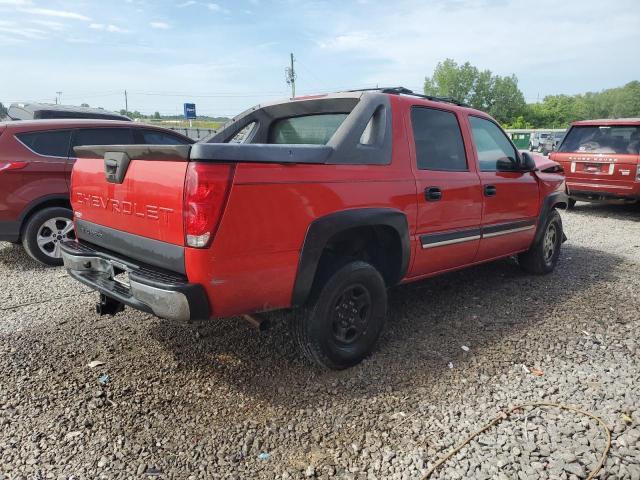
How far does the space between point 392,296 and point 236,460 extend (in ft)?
8.60

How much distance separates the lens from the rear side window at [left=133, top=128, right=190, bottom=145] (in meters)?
6.55

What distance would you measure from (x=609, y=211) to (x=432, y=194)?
28.2ft

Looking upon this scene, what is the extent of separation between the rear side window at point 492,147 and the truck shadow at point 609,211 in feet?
20.1

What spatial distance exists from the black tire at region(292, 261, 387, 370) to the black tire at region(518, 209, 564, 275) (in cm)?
267

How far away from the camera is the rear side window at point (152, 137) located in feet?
21.5

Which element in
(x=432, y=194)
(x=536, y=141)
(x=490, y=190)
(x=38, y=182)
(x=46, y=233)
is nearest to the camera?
(x=432, y=194)

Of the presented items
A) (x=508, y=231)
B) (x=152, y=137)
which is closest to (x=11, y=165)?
(x=152, y=137)

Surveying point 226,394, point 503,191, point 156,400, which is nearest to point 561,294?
point 503,191

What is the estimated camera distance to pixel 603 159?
358 inches

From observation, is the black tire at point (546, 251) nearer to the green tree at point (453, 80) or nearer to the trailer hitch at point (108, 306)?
the trailer hitch at point (108, 306)

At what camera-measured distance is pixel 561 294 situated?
15.5 ft

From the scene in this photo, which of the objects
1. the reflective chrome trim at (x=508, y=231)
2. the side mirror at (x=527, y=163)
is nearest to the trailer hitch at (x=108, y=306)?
the reflective chrome trim at (x=508, y=231)

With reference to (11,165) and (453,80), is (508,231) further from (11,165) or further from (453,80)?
(453,80)

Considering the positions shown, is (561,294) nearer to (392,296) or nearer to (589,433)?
(392,296)
